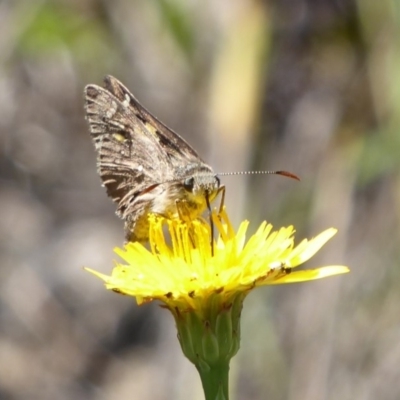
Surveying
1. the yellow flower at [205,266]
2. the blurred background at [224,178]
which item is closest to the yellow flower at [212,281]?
the yellow flower at [205,266]

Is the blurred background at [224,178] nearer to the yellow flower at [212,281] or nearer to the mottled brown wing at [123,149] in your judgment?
the mottled brown wing at [123,149]

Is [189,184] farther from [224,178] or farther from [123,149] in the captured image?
[224,178]

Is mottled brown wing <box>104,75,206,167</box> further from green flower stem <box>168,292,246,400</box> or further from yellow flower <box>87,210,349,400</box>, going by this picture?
green flower stem <box>168,292,246,400</box>

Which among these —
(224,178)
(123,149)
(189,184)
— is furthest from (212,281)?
(224,178)

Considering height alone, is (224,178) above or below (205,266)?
above

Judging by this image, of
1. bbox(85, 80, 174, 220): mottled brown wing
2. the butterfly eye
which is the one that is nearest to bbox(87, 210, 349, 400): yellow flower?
the butterfly eye

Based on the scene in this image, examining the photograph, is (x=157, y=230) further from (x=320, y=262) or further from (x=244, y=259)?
(x=320, y=262)

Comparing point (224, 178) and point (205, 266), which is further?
point (224, 178)
